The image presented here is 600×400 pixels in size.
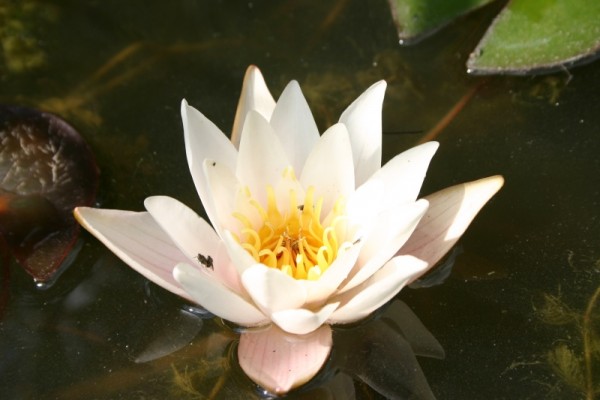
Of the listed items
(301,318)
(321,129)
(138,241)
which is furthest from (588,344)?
(138,241)

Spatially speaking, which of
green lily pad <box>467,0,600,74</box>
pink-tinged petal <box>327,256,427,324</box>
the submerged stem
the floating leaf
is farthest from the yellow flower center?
green lily pad <box>467,0,600,74</box>

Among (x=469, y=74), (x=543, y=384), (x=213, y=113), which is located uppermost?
(x=213, y=113)

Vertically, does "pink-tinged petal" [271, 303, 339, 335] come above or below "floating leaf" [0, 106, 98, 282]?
below

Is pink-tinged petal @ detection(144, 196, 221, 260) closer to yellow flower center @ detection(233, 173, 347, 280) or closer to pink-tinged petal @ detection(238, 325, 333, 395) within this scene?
yellow flower center @ detection(233, 173, 347, 280)

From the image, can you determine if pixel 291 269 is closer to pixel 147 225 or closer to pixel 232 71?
pixel 147 225

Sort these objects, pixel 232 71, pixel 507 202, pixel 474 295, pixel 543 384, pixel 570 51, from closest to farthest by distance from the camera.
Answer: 1. pixel 543 384
2. pixel 474 295
3. pixel 507 202
4. pixel 570 51
5. pixel 232 71

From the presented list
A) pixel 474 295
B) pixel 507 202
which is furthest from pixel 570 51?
pixel 474 295

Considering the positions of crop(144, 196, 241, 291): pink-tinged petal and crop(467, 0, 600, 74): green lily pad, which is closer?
crop(144, 196, 241, 291): pink-tinged petal
